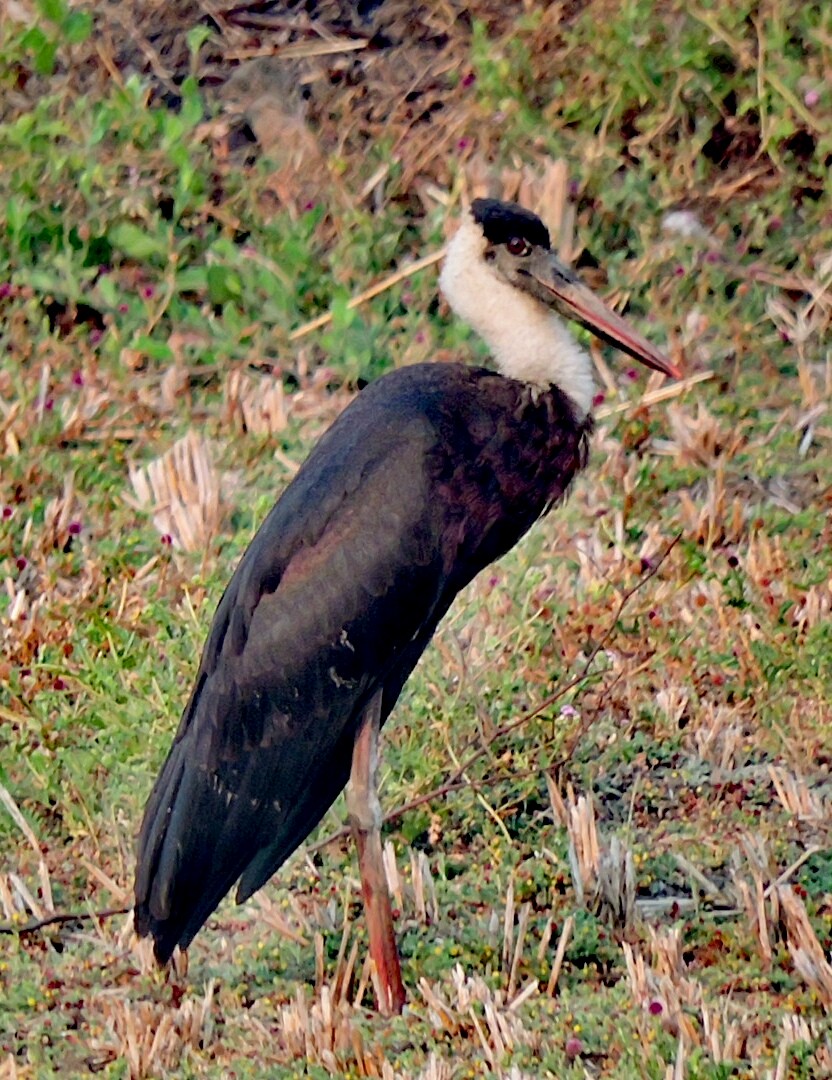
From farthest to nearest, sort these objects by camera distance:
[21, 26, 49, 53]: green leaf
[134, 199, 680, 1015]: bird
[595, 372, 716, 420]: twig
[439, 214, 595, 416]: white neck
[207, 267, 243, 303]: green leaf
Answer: [21, 26, 49, 53]: green leaf < [207, 267, 243, 303]: green leaf < [595, 372, 716, 420]: twig < [439, 214, 595, 416]: white neck < [134, 199, 680, 1015]: bird

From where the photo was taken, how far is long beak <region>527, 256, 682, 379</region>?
4.20 metres

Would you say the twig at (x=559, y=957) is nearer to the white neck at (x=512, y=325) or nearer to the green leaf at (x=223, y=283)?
the white neck at (x=512, y=325)

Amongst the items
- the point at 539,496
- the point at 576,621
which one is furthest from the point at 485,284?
the point at 576,621

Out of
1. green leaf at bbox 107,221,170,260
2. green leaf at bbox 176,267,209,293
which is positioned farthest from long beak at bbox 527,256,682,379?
green leaf at bbox 107,221,170,260

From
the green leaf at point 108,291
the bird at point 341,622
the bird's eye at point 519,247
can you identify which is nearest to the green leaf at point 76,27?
the green leaf at point 108,291

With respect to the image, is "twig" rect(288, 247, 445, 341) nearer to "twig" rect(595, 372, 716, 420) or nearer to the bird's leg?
"twig" rect(595, 372, 716, 420)

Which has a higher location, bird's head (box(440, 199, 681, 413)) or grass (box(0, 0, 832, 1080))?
Answer: bird's head (box(440, 199, 681, 413))

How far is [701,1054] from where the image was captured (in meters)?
3.26

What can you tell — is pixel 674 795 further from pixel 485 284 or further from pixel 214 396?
pixel 214 396

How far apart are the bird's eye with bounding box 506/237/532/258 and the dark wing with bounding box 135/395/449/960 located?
1.78 ft

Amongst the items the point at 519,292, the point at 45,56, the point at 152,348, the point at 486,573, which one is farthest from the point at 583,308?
the point at 45,56

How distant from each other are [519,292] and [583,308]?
0.14 meters

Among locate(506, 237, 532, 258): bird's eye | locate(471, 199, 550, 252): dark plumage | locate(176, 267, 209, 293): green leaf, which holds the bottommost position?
locate(176, 267, 209, 293): green leaf

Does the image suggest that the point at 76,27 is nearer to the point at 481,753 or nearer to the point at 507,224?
the point at 507,224
